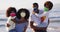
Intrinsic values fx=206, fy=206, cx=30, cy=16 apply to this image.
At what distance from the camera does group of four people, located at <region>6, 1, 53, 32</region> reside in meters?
2.68

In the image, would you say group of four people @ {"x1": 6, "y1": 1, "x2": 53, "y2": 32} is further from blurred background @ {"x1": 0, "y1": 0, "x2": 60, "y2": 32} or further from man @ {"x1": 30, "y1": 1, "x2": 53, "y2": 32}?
blurred background @ {"x1": 0, "y1": 0, "x2": 60, "y2": 32}

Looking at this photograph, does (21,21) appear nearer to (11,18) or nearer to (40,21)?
(11,18)

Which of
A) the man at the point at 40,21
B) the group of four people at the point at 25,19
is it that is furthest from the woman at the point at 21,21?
the man at the point at 40,21

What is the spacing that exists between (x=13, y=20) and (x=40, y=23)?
375 millimetres

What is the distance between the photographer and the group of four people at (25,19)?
268cm

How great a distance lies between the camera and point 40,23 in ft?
9.14

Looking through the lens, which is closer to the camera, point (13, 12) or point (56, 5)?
point (13, 12)

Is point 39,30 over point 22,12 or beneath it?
beneath

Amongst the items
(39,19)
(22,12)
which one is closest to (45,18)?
(39,19)

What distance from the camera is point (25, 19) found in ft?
8.96

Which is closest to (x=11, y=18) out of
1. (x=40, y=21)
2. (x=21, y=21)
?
(x=21, y=21)

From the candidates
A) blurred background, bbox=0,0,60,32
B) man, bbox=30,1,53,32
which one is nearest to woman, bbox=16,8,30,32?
man, bbox=30,1,53,32

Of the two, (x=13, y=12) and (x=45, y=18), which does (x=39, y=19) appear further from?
(x=13, y=12)

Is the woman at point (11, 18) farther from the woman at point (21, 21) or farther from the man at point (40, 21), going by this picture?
the man at point (40, 21)
